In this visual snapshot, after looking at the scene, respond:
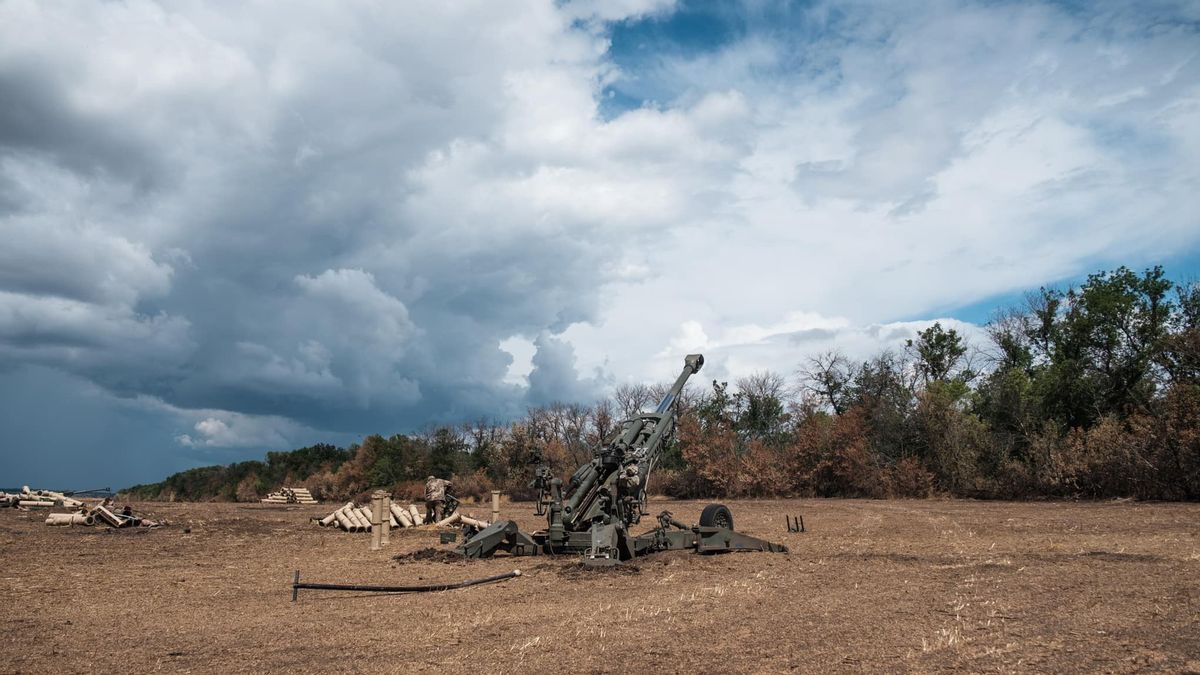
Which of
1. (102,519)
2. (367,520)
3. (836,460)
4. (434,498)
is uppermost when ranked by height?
(836,460)

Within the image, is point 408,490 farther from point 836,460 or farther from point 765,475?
point 836,460

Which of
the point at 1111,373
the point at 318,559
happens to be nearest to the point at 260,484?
the point at 318,559

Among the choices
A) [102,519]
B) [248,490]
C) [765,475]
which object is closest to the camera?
[102,519]

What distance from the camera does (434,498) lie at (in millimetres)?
22312

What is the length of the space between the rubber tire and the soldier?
10.4 m

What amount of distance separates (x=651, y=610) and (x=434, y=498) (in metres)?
15.1

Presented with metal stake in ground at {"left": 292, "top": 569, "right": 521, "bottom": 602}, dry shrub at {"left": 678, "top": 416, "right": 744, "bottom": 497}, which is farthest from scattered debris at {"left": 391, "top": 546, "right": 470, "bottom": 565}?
dry shrub at {"left": 678, "top": 416, "right": 744, "bottom": 497}

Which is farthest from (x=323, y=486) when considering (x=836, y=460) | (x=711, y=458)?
(x=836, y=460)

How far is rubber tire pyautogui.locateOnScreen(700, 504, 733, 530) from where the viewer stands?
44.2 feet

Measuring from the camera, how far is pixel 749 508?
91.6 ft

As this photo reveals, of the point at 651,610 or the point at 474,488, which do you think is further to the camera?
the point at 474,488

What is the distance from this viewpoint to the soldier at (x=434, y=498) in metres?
22.3

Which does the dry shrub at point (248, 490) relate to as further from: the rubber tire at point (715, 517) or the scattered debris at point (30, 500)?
the rubber tire at point (715, 517)

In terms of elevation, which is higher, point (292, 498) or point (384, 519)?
point (292, 498)
